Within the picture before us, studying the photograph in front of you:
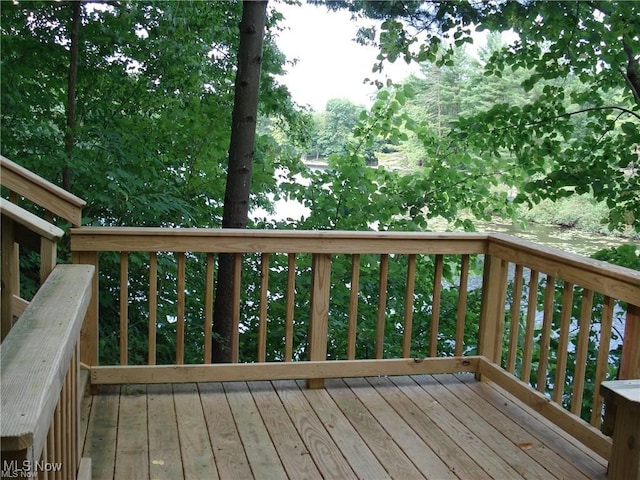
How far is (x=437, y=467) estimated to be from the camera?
Answer: 2713 millimetres

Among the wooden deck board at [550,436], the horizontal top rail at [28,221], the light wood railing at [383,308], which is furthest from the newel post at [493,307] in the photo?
the horizontal top rail at [28,221]

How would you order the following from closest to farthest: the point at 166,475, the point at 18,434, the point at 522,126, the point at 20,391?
the point at 18,434 < the point at 20,391 < the point at 166,475 < the point at 522,126

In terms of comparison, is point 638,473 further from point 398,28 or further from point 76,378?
point 398,28

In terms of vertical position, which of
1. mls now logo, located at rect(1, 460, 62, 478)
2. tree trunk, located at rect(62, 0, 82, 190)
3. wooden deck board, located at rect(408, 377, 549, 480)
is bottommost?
wooden deck board, located at rect(408, 377, 549, 480)

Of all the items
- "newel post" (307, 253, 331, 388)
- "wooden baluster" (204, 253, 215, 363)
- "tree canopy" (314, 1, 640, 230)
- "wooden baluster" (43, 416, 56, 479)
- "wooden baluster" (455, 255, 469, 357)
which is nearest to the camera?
"wooden baluster" (43, 416, 56, 479)

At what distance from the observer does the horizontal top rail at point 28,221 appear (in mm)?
1659

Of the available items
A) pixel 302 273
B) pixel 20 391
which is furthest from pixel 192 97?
pixel 20 391

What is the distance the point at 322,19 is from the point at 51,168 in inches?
126

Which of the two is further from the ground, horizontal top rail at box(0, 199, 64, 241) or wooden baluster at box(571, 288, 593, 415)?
horizontal top rail at box(0, 199, 64, 241)

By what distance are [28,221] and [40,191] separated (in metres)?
1.62

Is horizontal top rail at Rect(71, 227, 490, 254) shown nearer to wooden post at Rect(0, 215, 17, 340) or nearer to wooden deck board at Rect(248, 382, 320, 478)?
wooden deck board at Rect(248, 382, 320, 478)

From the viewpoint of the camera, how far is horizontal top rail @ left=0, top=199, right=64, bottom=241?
1.66m

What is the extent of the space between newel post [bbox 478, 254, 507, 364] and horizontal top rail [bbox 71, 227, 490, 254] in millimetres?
128

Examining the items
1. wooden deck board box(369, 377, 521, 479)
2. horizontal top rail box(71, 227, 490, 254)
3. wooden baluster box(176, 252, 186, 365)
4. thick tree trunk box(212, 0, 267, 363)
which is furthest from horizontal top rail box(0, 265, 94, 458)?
thick tree trunk box(212, 0, 267, 363)
